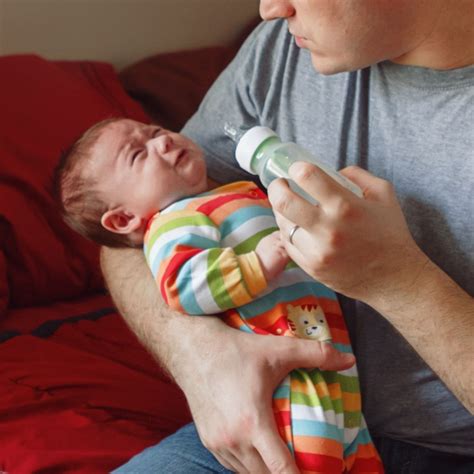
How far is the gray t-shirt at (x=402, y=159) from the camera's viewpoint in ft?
3.89

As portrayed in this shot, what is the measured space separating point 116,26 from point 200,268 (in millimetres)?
1262

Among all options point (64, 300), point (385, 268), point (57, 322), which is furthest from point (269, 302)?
point (64, 300)

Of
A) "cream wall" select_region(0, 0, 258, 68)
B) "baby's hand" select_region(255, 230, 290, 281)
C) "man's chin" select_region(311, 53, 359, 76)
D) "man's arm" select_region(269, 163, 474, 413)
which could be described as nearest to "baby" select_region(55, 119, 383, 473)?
"baby's hand" select_region(255, 230, 290, 281)

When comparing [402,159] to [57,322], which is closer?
[402,159]

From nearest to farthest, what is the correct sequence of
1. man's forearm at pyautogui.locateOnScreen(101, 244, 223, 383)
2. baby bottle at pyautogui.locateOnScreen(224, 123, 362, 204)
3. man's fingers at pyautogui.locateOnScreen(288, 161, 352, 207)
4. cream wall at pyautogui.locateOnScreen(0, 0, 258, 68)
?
man's fingers at pyautogui.locateOnScreen(288, 161, 352, 207) → baby bottle at pyautogui.locateOnScreen(224, 123, 362, 204) → man's forearm at pyautogui.locateOnScreen(101, 244, 223, 383) → cream wall at pyautogui.locateOnScreen(0, 0, 258, 68)

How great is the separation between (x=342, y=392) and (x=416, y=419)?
0.51ft

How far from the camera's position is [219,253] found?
3.83ft

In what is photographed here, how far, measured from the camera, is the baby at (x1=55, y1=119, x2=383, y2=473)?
1135 mm

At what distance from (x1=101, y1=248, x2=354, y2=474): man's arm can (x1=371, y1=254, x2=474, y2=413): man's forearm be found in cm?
11

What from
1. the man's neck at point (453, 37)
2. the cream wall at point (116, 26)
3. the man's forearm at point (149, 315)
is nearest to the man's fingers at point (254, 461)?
the man's forearm at point (149, 315)

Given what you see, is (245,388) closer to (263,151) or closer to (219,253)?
(219,253)

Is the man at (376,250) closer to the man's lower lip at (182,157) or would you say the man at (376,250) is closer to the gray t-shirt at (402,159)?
the gray t-shirt at (402,159)

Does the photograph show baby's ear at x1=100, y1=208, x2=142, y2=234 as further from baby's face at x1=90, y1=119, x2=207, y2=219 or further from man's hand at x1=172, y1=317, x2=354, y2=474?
man's hand at x1=172, y1=317, x2=354, y2=474

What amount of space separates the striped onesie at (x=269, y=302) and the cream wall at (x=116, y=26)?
99 cm
